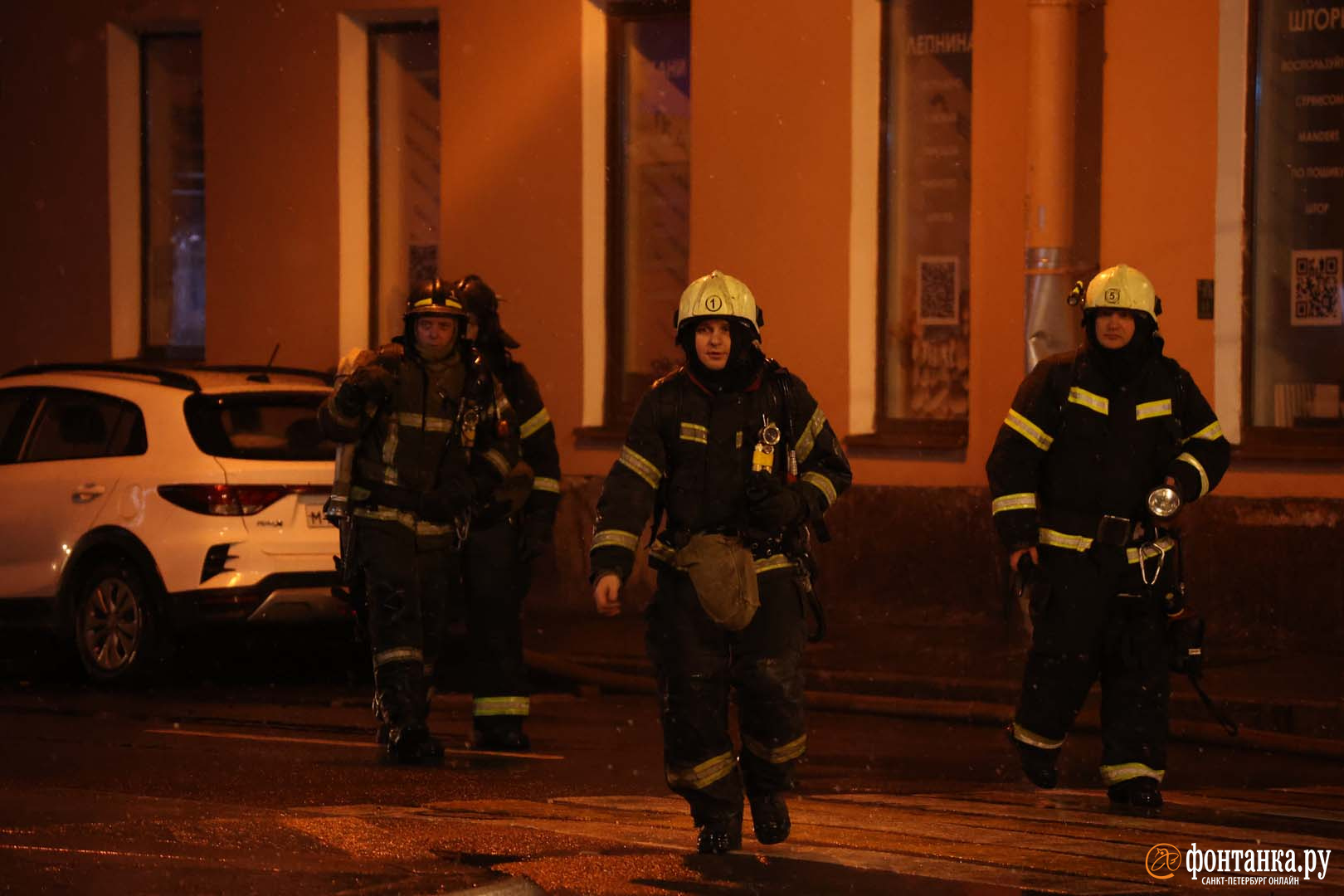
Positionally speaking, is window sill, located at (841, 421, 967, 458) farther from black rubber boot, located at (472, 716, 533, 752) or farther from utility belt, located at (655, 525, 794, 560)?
utility belt, located at (655, 525, 794, 560)

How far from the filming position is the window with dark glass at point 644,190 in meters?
15.6

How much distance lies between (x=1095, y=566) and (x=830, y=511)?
610 centimetres

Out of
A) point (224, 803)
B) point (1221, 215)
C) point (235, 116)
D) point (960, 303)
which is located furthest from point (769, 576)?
point (235, 116)

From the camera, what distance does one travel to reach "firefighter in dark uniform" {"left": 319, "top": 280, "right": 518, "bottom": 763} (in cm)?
906

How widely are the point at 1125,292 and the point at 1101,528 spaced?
2.71ft

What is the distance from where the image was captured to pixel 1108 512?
799cm

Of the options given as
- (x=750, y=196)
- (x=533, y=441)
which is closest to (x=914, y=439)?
(x=750, y=196)

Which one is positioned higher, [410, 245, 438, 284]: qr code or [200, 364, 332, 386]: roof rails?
[410, 245, 438, 284]: qr code

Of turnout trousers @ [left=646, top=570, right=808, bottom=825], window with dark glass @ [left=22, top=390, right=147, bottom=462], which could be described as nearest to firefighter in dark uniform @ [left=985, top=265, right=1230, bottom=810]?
turnout trousers @ [left=646, top=570, right=808, bottom=825]

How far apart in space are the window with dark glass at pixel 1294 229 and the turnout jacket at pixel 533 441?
5.07 m

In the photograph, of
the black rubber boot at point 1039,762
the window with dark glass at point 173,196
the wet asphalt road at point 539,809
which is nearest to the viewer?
the wet asphalt road at point 539,809

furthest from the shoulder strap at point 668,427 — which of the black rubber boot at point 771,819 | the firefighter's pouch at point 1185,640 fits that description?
the firefighter's pouch at point 1185,640

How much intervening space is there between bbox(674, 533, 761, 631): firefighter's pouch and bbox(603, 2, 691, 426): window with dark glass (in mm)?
8685

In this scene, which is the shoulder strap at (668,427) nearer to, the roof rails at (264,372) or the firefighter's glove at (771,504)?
the firefighter's glove at (771,504)
